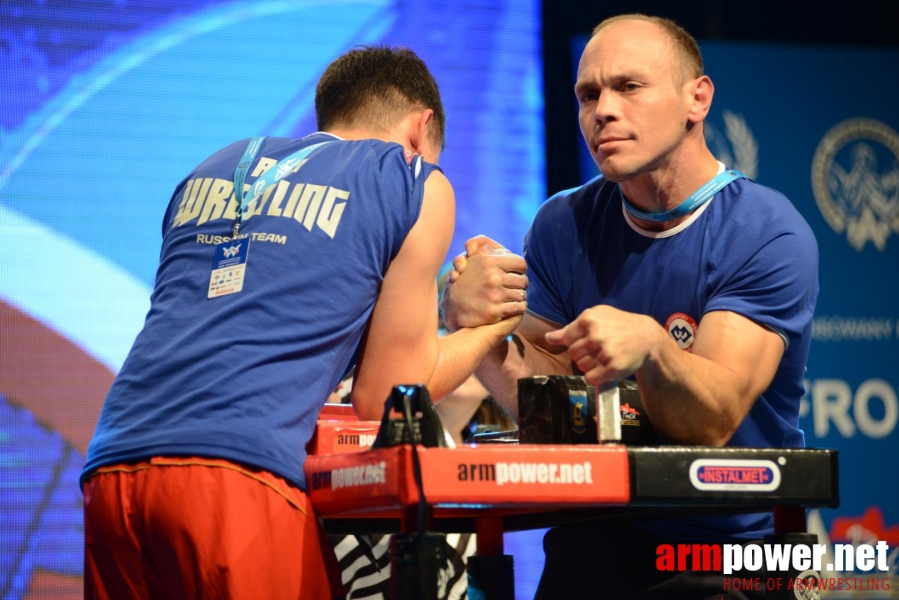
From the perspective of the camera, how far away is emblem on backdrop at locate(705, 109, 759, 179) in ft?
15.8

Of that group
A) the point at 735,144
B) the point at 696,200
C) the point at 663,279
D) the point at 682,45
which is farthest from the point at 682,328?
the point at 735,144

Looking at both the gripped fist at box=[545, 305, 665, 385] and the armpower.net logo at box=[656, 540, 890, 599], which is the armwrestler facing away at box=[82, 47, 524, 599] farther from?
the armpower.net logo at box=[656, 540, 890, 599]

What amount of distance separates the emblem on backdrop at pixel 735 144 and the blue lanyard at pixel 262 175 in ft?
10.5

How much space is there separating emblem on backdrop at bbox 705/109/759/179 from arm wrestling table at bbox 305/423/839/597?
330cm

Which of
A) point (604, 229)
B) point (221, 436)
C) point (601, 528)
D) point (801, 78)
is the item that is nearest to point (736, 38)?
point (801, 78)

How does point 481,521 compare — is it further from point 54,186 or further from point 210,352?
point 54,186

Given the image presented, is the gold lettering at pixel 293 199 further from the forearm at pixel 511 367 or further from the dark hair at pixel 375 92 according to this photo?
the forearm at pixel 511 367

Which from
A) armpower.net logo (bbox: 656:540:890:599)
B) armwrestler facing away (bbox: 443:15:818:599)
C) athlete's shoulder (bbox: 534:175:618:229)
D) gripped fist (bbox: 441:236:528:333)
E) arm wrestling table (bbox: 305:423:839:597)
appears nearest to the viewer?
arm wrestling table (bbox: 305:423:839:597)

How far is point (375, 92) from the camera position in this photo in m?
2.35

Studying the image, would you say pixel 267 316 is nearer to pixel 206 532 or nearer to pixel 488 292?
pixel 206 532

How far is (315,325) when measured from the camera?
5.95 feet

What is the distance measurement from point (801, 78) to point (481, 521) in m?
3.78

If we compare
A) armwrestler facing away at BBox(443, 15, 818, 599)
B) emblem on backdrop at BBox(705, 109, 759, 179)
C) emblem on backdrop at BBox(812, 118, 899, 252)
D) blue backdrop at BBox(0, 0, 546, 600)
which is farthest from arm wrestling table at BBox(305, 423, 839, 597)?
emblem on backdrop at BBox(812, 118, 899, 252)

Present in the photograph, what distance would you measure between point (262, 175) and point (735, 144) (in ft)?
11.2
